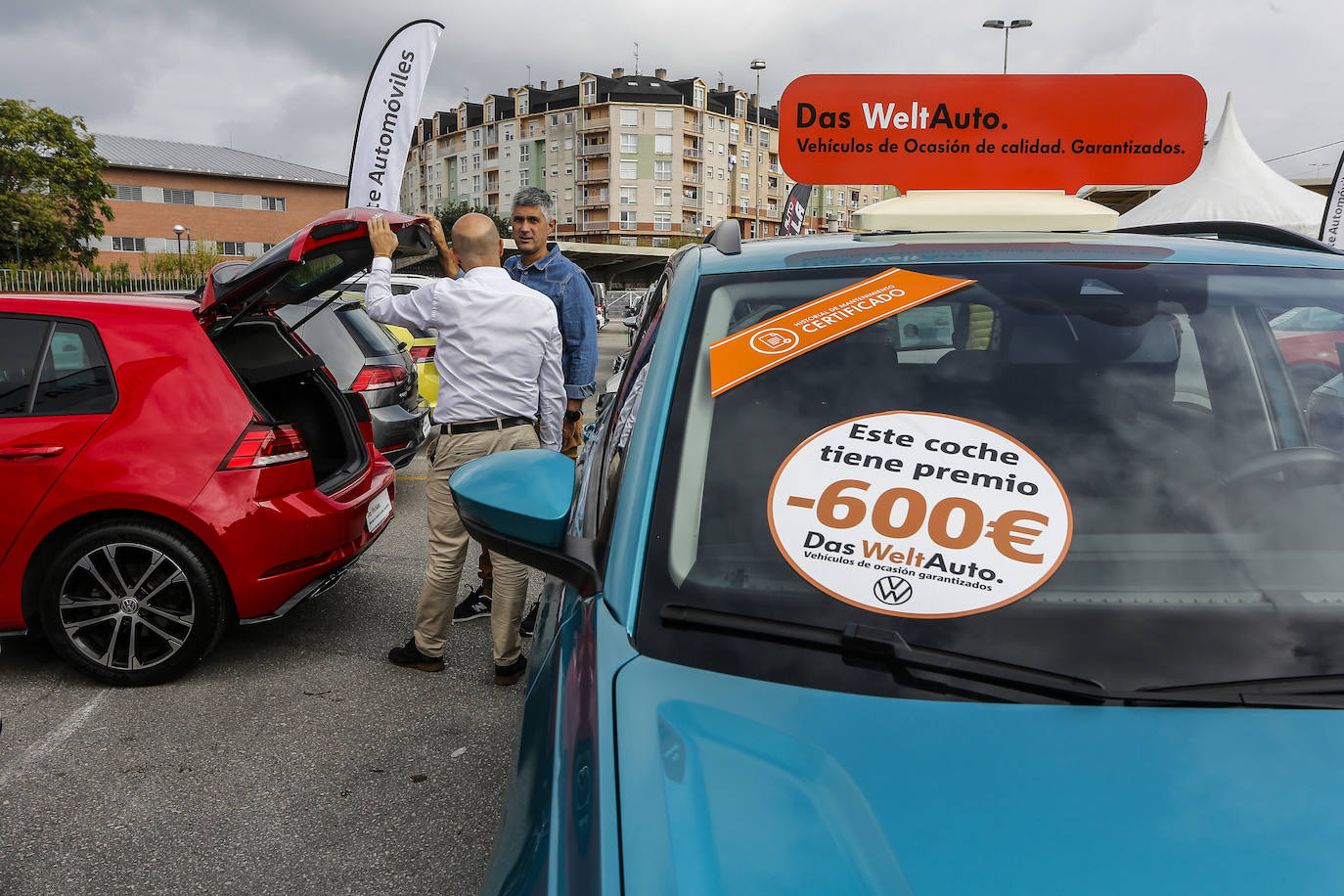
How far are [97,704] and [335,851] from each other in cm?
153

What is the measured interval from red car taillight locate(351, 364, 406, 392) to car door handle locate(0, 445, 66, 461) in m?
2.96

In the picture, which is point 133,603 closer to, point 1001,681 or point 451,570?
point 451,570

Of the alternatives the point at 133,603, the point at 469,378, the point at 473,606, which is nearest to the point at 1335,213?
the point at 473,606

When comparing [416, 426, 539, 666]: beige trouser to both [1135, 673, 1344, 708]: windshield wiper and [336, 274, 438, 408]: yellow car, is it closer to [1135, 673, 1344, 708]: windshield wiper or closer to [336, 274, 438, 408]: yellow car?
[1135, 673, 1344, 708]: windshield wiper

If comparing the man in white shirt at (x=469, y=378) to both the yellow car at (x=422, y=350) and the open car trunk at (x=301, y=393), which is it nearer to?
the open car trunk at (x=301, y=393)

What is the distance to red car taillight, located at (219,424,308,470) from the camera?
3.63 meters

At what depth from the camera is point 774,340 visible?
1.70 metres

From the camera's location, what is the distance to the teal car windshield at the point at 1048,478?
1.33 meters

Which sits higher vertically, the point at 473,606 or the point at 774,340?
the point at 774,340

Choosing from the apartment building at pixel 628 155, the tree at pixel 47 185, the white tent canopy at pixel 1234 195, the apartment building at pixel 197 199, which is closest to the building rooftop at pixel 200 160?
the apartment building at pixel 197 199

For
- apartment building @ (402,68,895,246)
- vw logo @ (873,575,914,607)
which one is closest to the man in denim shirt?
vw logo @ (873,575,914,607)

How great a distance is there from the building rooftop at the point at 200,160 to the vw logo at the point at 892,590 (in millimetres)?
76966

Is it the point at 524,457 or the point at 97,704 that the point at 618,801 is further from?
the point at 97,704

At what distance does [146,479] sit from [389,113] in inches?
247
